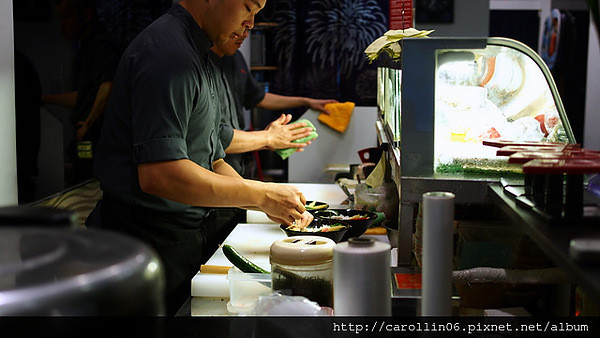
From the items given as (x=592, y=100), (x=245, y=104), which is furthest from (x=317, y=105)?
(x=592, y=100)

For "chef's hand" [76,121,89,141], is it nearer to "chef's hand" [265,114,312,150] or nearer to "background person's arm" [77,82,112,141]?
"background person's arm" [77,82,112,141]

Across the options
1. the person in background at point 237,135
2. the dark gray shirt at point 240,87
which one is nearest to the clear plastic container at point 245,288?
the person in background at point 237,135

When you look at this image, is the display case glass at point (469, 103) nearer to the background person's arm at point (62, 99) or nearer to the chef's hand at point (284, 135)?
the chef's hand at point (284, 135)

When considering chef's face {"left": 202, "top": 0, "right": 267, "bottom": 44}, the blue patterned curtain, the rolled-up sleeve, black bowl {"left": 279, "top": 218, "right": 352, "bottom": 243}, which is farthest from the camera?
the blue patterned curtain

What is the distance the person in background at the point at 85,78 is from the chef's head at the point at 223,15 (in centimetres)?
153

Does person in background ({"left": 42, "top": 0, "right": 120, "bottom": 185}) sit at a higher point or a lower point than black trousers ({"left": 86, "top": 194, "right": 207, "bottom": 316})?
higher

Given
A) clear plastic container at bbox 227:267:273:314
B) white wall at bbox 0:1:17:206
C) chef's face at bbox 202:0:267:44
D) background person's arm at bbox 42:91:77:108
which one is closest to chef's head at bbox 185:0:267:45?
chef's face at bbox 202:0:267:44

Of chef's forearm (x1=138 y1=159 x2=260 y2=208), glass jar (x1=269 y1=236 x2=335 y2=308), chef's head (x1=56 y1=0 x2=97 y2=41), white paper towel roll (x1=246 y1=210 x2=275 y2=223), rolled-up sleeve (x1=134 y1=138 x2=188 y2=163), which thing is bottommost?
white paper towel roll (x1=246 y1=210 x2=275 y2=223)

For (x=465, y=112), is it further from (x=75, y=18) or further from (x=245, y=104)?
(x=245, y=104)

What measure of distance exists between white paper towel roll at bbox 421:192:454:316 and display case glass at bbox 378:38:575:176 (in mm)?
851

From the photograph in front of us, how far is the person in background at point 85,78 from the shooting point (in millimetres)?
4004

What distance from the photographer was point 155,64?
2268 mm

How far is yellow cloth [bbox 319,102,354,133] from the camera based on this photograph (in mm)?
5277

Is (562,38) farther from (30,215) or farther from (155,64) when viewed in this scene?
(30,215)
